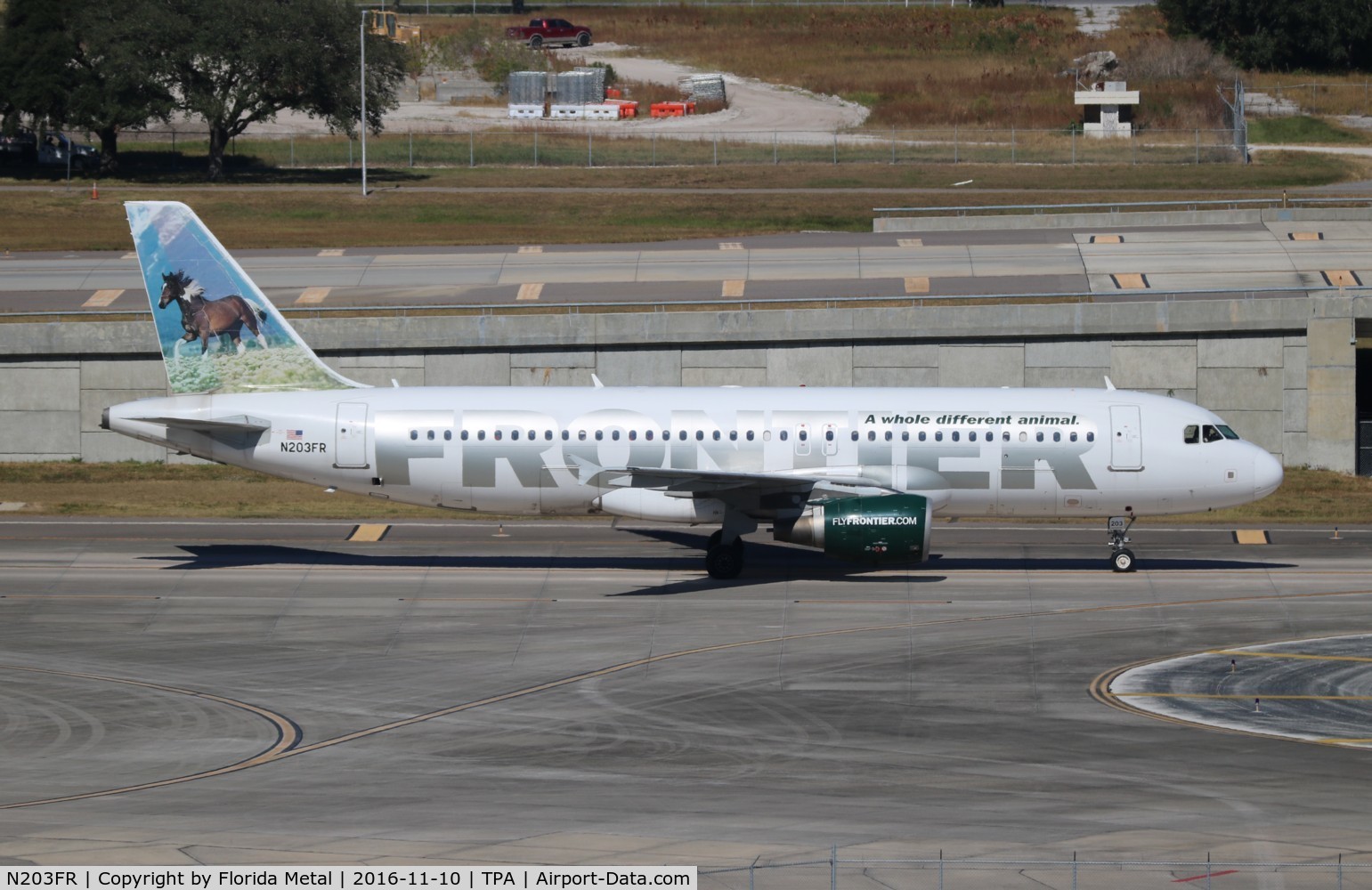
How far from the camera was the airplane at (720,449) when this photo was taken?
40.3 metres

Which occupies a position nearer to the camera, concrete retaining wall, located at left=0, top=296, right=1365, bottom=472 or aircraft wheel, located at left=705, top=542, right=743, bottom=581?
aircraft wheel, located at left=705, top=542, right=743, bottom=581

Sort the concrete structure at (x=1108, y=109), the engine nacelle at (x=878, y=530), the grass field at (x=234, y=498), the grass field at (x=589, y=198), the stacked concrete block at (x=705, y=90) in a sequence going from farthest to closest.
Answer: the stacked concrete block at (x=705, y=90)
the concrete structure at (x=1108, y=109)
the grass field at (x=589, y=198)
the grass field at (x=234, y=498)
the engine nacelle at (x=878, y=530)

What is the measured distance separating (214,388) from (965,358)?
27237 millimetres

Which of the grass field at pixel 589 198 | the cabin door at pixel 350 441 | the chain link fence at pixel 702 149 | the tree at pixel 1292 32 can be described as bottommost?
the cabin door at pixel 350 441

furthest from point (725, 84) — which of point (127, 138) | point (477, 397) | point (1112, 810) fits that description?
point (1112, 810)

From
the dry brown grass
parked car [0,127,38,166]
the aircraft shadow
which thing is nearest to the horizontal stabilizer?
the aircraft shadow

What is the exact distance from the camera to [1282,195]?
81375 mm

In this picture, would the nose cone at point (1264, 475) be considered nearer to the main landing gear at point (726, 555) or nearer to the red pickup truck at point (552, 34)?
the main landing gear at point (726, 555)

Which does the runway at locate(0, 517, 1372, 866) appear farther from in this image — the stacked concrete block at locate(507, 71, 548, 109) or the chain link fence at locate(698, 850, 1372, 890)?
the stacked concrete block at locate(507, 71, 548, 109)

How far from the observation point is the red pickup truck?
14675 cm

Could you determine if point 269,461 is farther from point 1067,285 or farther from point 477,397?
point 1067,285

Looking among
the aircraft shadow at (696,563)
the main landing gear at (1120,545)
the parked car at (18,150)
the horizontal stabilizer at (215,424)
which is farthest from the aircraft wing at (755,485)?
the parked car at (18,150)

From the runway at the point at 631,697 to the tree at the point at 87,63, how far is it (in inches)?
1795

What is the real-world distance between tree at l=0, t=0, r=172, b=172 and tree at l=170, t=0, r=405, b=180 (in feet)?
5.12
